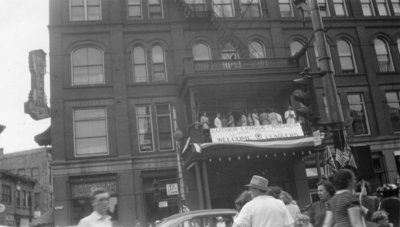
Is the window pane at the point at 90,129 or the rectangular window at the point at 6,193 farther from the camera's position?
the rectangular window at the point at 6,193

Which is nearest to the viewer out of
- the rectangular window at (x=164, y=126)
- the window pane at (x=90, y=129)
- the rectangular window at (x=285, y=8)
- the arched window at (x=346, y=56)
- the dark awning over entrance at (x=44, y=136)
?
the window pane at (x=90, y=129)

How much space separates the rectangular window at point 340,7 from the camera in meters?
28.3

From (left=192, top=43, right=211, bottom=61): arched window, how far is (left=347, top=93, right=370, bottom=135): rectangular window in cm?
889

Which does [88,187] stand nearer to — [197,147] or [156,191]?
[156,191]

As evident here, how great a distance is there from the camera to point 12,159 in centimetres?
6656

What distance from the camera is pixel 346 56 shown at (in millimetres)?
27500

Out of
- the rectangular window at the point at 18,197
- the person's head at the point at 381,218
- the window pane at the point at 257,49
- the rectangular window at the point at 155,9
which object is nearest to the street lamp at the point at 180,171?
the window pane at the point at 257,49

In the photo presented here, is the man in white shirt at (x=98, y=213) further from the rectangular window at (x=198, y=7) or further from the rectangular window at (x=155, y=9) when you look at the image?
the rectangular window at (x=155, y=9)

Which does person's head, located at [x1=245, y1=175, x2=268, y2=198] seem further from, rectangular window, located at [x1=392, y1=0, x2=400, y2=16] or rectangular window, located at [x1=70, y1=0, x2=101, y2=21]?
rectangular window, located at [x1=392, y1=0, x2=400, y2=16]

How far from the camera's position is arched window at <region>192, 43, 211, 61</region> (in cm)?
2586

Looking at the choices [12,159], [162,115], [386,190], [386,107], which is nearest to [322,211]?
[386,190]

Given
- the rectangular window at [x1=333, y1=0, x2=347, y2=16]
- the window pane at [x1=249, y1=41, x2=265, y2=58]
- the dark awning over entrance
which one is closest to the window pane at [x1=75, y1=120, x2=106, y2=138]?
the dark awning over entrance

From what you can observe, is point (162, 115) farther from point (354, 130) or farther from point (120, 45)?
point (354, 130)

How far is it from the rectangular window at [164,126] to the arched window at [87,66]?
11.9 ft
